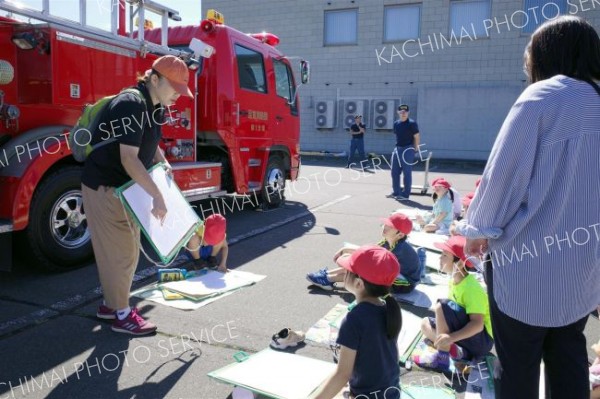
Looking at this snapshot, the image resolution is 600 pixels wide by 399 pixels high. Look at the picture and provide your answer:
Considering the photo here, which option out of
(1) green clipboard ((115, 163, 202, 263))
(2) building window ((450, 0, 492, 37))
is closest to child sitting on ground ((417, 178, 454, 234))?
(1) green clipboard ((115, 163, 202, 263))

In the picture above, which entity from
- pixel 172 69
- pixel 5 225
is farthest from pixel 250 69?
pixel 5 225

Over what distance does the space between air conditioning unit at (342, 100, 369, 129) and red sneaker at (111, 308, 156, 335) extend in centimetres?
1741

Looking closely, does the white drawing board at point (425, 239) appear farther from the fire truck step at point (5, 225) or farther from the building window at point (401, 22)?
the building window at point (401, 22)

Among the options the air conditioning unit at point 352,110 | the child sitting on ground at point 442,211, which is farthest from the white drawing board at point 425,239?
the air conditioning unit at point 352,110

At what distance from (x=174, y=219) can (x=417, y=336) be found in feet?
6.35

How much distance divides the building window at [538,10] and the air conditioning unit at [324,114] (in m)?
7.89

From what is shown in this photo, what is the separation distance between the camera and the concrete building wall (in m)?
18.3

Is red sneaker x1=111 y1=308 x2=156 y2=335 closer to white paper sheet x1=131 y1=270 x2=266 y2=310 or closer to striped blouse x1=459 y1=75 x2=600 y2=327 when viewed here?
white paper sheet x1=131 y1=270 x2=266 y2=310

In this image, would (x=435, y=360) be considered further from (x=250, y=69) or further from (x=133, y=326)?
(x=250, y=69)

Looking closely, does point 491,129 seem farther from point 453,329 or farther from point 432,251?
point 453,329

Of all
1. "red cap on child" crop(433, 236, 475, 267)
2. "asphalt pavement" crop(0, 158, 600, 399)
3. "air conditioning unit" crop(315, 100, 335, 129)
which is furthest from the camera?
"air conditioning unit" crop(315, 100, 335, 129)

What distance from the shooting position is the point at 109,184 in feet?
10.8

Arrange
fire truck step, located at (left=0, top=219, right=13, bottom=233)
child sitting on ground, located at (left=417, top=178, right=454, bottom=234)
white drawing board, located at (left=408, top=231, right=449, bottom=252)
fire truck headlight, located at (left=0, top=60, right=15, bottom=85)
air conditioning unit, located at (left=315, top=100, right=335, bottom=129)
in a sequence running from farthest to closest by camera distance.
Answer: air conditioning unit, located at (left=315, top=100, right=335, bottom=129) < child sitting on ground, located at (left=417, top=178, right=454, bottom=234) < white drawing board, located at (left=408, top=231, right=449, bottom=252) < fire truck headlight, located at (left=0, top=60, right=15, bottom=85) < fire truck step, located at (left=0, top=219, right=13, bottom=233)

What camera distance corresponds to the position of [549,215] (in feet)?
5.66
